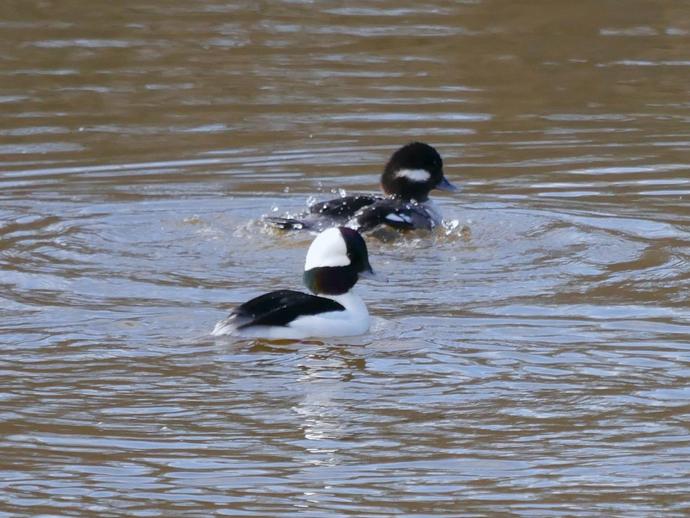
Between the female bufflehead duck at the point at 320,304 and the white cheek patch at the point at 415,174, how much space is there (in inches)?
111

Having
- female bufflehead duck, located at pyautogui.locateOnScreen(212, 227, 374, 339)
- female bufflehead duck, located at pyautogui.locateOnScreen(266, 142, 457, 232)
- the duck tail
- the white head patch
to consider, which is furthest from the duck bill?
the white head patch

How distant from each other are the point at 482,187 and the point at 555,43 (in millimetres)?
5618

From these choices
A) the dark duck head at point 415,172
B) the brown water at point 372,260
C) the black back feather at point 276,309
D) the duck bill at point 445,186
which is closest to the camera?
the brown water at point 372,260

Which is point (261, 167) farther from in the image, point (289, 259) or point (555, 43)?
point (555, 43)

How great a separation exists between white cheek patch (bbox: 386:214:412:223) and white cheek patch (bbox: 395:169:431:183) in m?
0.91

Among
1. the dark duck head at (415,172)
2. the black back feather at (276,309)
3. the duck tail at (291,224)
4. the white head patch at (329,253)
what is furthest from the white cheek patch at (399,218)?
the black back feather at (276,309)

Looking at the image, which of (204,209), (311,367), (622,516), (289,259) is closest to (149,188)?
(204,209)

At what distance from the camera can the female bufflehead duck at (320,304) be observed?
9.23 metres

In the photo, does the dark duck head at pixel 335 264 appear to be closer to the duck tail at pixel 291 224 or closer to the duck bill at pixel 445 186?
the duck tail at pixel 291 224

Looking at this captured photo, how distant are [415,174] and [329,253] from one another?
3149 millimetres

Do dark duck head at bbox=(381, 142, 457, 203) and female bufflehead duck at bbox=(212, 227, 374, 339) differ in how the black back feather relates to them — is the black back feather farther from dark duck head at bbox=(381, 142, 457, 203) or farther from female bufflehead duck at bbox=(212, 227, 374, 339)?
dark duck head at bbox=(381, 142, 457, 203)

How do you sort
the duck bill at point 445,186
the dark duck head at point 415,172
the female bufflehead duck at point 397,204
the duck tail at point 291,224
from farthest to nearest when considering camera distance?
the duck bill at point 445,186, the dark duck head at point 415,172, the female bufflehead duck at point 397,204, the duck tail at point 291,224

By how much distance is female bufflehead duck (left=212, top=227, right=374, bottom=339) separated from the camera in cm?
923

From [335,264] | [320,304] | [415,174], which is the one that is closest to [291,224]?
[415,174]
